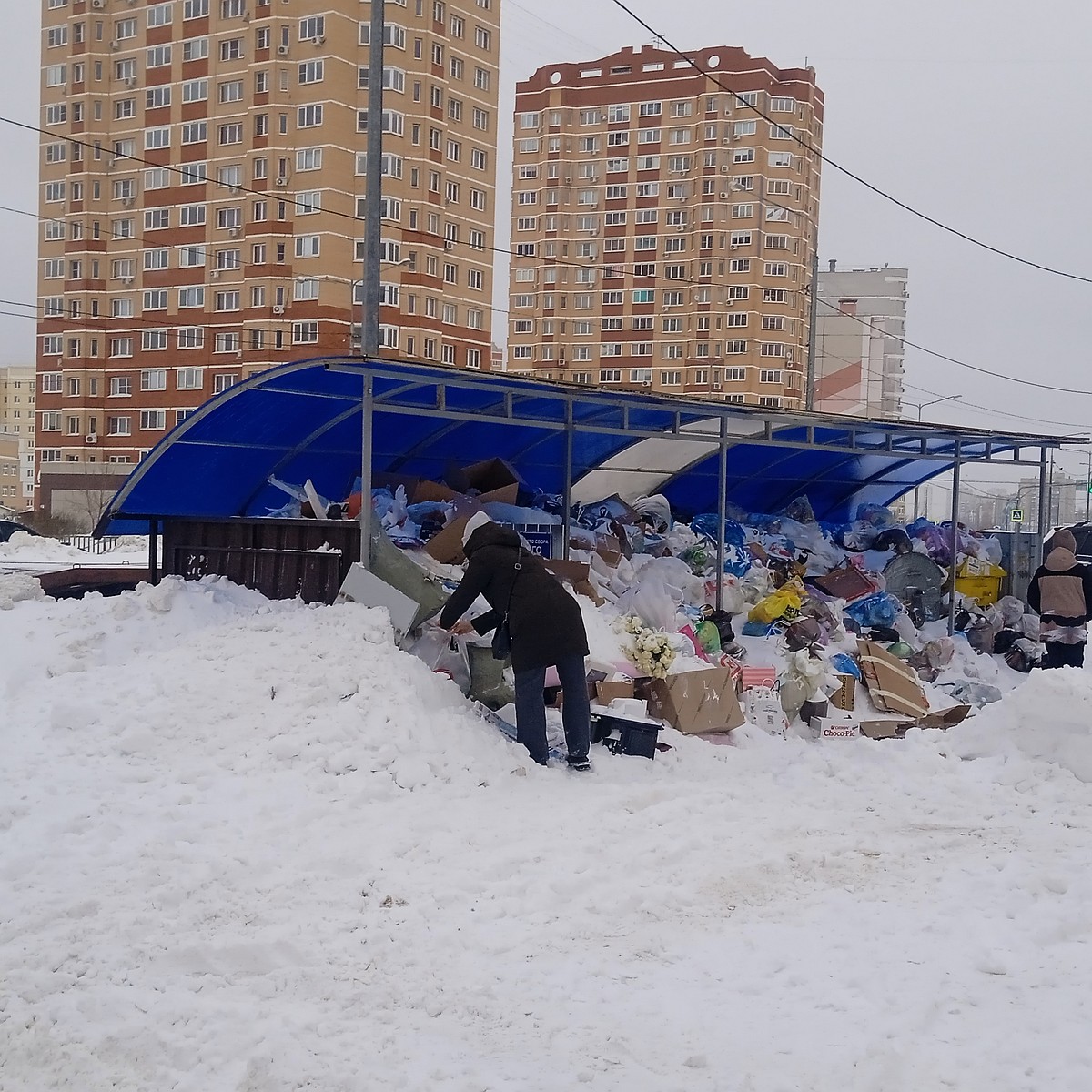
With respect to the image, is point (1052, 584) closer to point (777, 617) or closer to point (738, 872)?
point (777, 617)

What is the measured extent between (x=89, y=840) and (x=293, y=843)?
884 mm

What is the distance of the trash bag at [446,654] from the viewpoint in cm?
745

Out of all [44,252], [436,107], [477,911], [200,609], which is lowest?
[477,911]

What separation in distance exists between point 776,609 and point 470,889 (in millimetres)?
6546

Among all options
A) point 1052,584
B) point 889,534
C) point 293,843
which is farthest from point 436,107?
point 293,843

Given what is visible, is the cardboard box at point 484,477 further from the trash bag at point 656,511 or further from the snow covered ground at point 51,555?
the snow covered ground at point 51,555

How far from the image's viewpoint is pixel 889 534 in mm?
14062

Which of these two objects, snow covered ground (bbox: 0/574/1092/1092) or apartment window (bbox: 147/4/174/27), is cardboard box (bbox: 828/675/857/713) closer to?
snow covered ground (bbox: 0/574/1092/1092)

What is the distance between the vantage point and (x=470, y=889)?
15.7 feet

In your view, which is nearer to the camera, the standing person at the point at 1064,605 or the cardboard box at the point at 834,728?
the cardboard box at the point at 834,728

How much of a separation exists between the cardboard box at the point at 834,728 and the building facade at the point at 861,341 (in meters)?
69.8

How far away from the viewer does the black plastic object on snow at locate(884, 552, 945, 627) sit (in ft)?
42.8

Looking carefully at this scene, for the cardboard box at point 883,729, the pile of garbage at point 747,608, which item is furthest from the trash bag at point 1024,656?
the cardboard box at point 883,729

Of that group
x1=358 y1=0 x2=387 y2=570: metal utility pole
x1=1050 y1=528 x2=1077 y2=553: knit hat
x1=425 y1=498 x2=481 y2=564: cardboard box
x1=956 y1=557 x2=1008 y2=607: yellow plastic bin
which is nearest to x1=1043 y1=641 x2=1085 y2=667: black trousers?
x1=1050 y1=528 x2=1077 y2=553: knit hat
